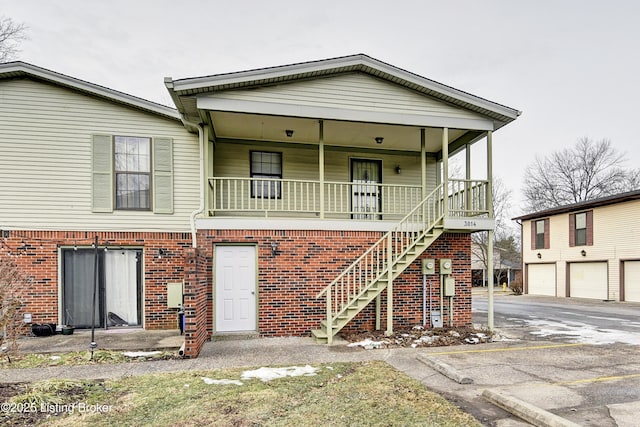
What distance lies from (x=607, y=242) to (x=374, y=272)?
16.6m

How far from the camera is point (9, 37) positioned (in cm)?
1688

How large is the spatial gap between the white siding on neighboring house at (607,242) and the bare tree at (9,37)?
29.1 meters

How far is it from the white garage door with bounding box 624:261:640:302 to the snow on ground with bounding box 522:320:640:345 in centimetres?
947

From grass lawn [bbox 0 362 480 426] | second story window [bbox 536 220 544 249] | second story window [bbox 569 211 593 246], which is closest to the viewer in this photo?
grass lawn [bbox 0 362 480 426]

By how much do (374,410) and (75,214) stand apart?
8150 millimetres

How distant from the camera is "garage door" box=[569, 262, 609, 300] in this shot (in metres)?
19.6

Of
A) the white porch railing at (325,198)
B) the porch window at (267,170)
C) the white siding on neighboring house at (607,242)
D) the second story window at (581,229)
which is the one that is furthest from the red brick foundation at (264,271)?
the second story window at (581,229)

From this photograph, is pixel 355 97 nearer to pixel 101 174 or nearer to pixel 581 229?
pixel 101 174

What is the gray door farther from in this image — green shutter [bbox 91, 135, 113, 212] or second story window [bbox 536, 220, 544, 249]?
second story window [bbox 536, 220, 544, 249]

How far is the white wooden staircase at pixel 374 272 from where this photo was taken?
804cm

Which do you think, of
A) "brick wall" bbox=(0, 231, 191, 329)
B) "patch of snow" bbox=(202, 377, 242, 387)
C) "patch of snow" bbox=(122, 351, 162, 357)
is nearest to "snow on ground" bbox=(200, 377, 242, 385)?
"patch of snow" bbox=(202, 377, 242, 387)

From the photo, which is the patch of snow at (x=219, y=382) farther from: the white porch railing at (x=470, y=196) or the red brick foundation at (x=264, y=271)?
the white porch railing at (x=470, y=196)

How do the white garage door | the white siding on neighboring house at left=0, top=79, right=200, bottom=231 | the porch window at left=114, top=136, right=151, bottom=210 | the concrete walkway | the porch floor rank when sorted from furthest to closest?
the white garage door, the porch window at left=114, top=136, right=151, bottom=210, the white siding on neighboring house at left=0, top=79, right=200, bottom=231, the porch floor, the concrete walkway

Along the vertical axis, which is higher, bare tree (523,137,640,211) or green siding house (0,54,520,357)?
bare tree (523,137,640,211)
